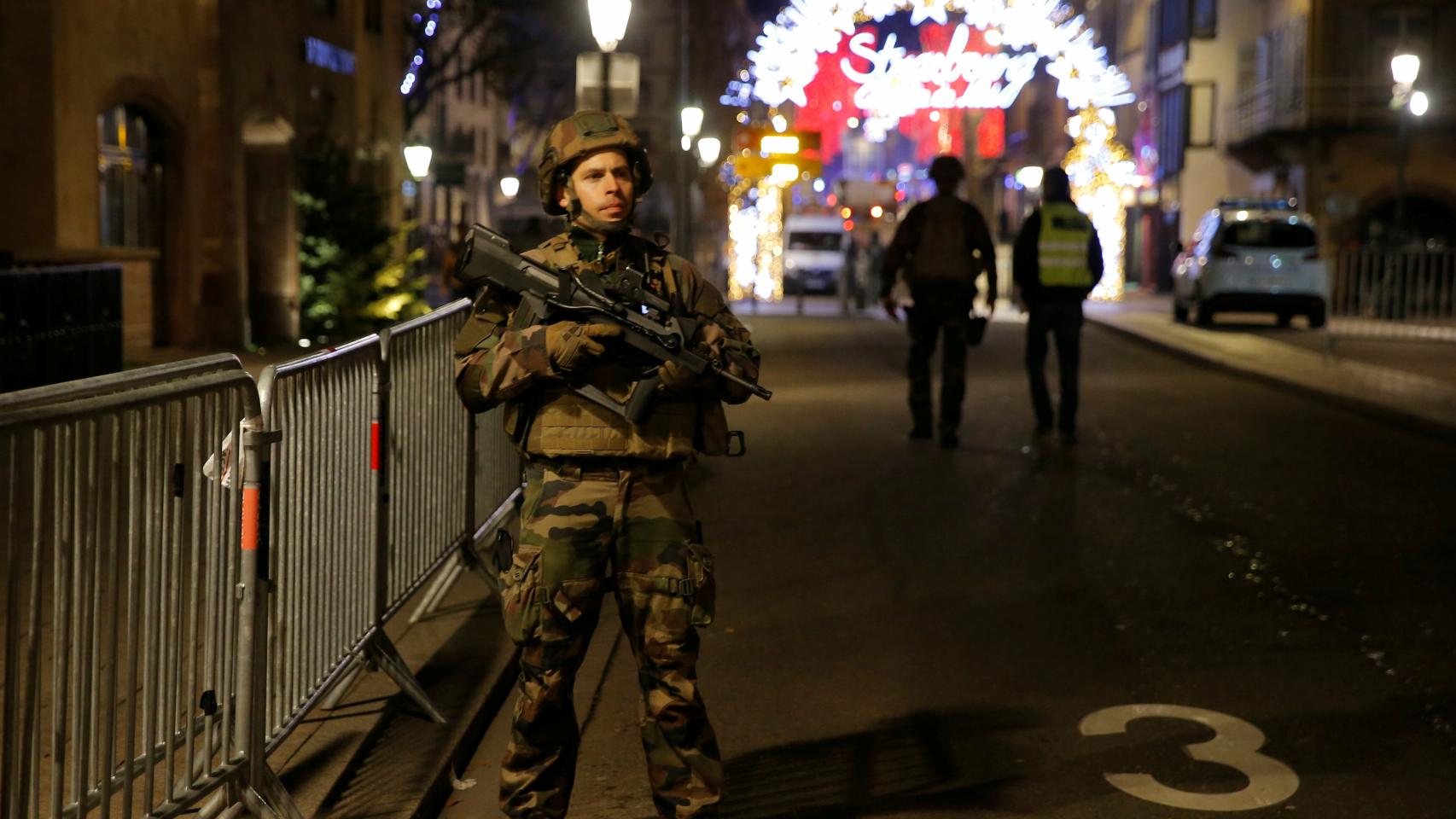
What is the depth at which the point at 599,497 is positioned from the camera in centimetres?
450

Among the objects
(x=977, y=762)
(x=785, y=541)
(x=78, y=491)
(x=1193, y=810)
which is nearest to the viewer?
(x=78, y=491)

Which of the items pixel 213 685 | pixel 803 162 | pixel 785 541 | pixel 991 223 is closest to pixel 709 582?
pixel 213 685

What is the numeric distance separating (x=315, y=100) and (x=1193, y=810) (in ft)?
79.4

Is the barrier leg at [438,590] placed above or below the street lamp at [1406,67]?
below

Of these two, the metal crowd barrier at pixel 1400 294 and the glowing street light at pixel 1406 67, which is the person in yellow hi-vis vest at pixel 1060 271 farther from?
the glowing street light at pixel 1406 67

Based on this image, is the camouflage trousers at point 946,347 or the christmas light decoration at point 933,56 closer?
the camouflage trousers at point 946,347

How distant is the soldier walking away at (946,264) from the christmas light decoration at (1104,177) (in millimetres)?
27110

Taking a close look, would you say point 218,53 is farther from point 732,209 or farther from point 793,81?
point 732,209

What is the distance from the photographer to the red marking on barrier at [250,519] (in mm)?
4441

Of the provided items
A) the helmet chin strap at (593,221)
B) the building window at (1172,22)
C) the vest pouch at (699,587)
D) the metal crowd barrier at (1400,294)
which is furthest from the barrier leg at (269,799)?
the building window at (1172,22)

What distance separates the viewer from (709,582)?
4.57 meters

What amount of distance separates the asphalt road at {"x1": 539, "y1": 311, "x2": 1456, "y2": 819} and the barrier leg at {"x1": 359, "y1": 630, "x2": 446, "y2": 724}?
1.62 feet

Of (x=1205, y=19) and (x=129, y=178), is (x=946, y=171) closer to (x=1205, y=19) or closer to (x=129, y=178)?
(x=129, y=178)

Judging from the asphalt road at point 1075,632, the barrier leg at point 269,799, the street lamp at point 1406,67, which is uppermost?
the street lamp at point 1406,67
